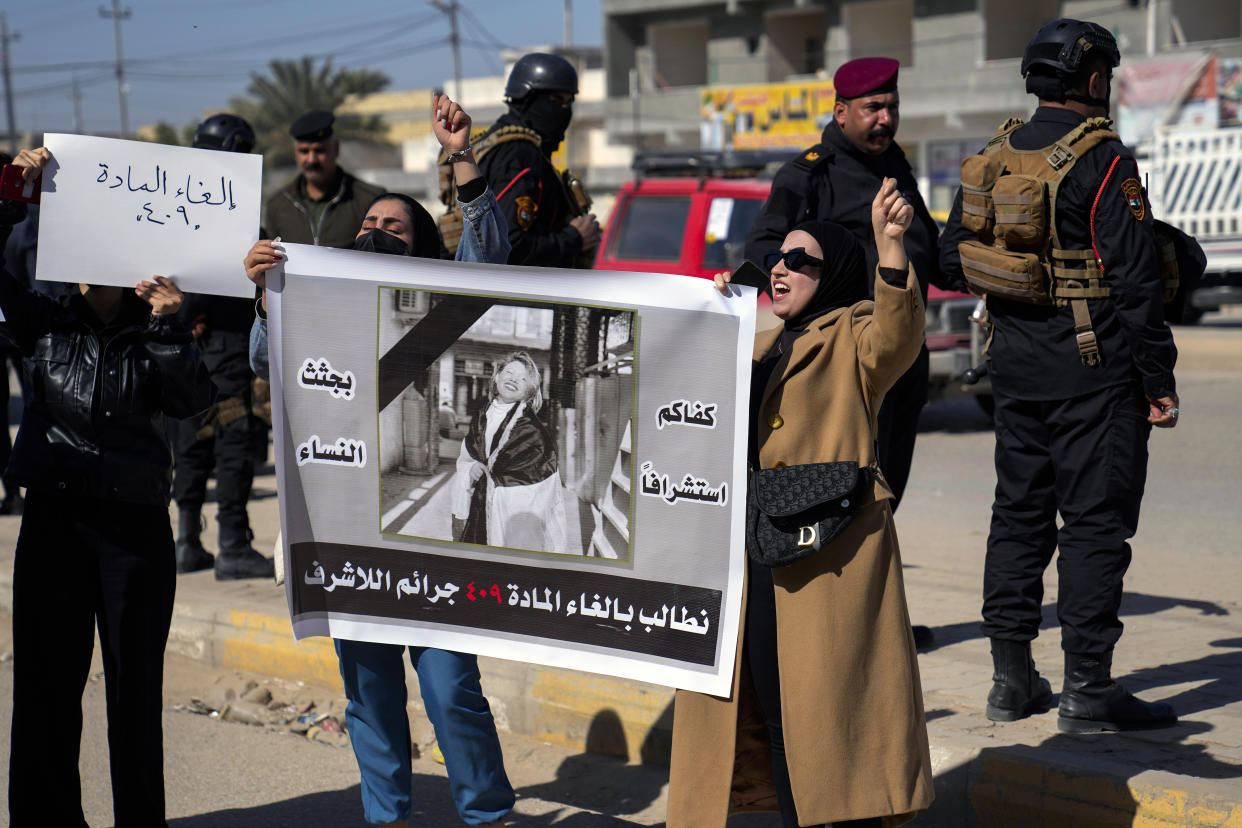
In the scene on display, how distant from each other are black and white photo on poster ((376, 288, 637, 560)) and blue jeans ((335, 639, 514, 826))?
0.40 meters

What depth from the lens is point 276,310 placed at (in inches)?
149

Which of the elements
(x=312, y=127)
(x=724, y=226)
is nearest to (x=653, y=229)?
(x=724, y=226)

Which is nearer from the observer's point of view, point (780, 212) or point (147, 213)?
point (147, 213)

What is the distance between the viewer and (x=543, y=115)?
5.49 metres

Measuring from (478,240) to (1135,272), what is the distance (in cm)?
199

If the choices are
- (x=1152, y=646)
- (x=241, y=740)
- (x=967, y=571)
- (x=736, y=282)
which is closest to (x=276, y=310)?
(x=736, y=282)

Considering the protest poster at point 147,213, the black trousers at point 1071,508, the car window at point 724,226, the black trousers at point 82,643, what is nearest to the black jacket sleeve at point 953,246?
the black trousers at point 1071,508

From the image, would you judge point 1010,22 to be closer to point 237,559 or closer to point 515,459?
point 237,559

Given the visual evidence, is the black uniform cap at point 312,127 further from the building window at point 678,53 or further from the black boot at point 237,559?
the building window at point 678,53

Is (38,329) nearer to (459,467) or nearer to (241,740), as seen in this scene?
(459,467)

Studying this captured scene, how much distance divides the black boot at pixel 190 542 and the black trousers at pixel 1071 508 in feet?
14.6

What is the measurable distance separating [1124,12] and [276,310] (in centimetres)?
3501

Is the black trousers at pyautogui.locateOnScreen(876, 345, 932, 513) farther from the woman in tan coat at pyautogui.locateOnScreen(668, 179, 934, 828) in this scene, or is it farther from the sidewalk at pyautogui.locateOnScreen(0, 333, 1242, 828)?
the woman in tan coat at pyautogui.locateOnScreen(668, 179, 934, 828)

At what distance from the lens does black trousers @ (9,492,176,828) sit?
3.88 metres
